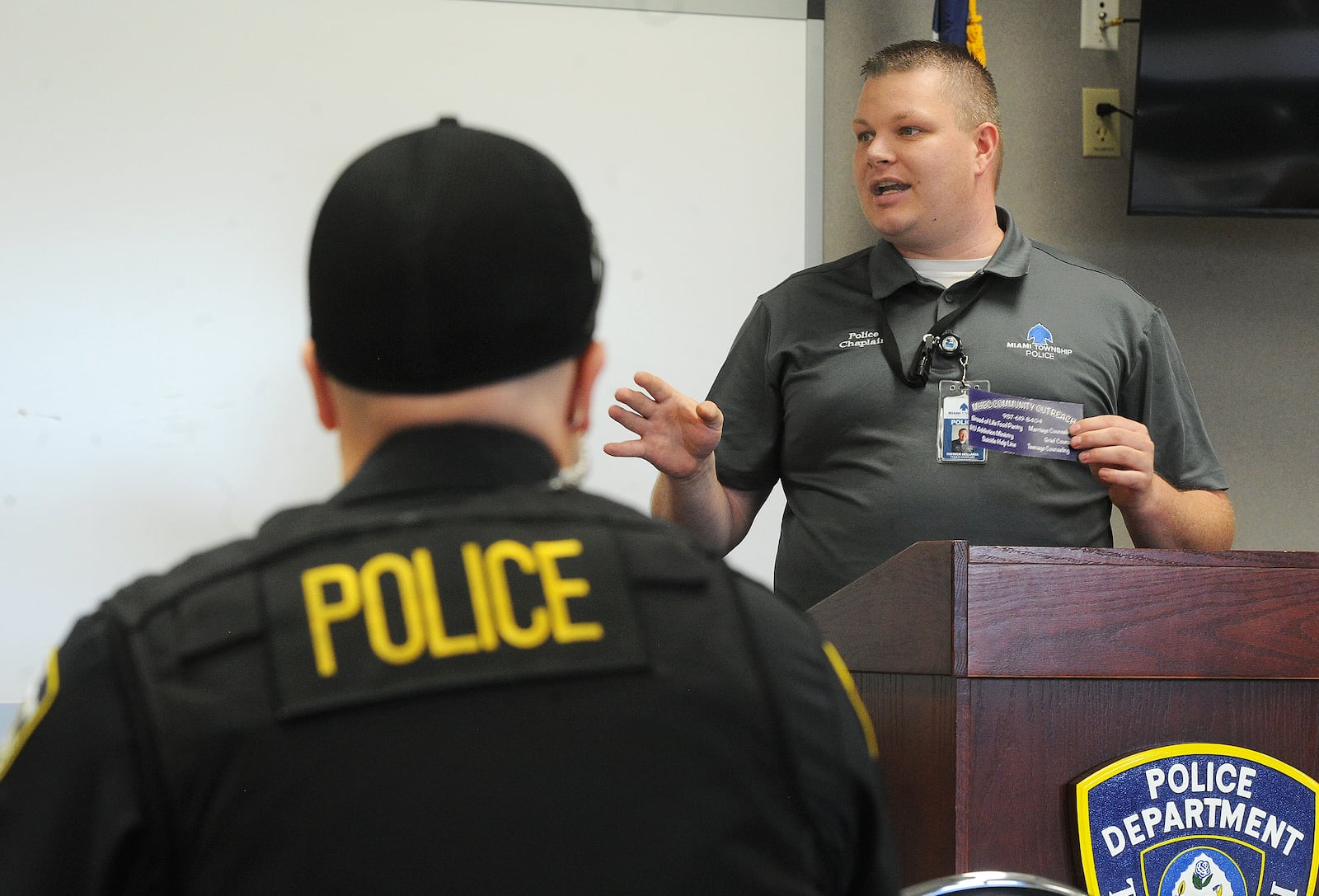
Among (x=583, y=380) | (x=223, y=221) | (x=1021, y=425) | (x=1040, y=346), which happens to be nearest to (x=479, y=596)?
(x=583, y=380)

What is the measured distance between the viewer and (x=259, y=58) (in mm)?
2609

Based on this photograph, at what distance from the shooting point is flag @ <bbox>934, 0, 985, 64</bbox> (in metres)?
2.76

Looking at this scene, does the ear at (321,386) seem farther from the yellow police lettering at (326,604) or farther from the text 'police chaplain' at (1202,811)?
the text 'police chaplain' at (1202,811)

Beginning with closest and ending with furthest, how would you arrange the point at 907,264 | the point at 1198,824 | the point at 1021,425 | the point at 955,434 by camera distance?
the point at 1198,824, the point at 1021,425, the point at 955,434, the point at 907,264

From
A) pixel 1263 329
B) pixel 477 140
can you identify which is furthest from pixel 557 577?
pixel 1263 329

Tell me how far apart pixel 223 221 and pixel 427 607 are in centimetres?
219

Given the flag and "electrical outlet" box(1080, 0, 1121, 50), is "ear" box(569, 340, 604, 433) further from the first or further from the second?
"electrical outlet" box(1080, 0, 1121, 50)

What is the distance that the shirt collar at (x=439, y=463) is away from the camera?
66 cm

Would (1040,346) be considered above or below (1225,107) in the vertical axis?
below

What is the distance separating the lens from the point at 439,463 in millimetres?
663

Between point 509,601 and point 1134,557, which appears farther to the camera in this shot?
point 1134,557

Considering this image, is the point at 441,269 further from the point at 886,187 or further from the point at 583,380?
the point at 886,187

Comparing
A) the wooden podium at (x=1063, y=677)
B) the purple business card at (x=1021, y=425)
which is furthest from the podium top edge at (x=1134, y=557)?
the purple business card at (x=1021, y=425)

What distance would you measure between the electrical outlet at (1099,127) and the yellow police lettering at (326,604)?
2.80 metres
